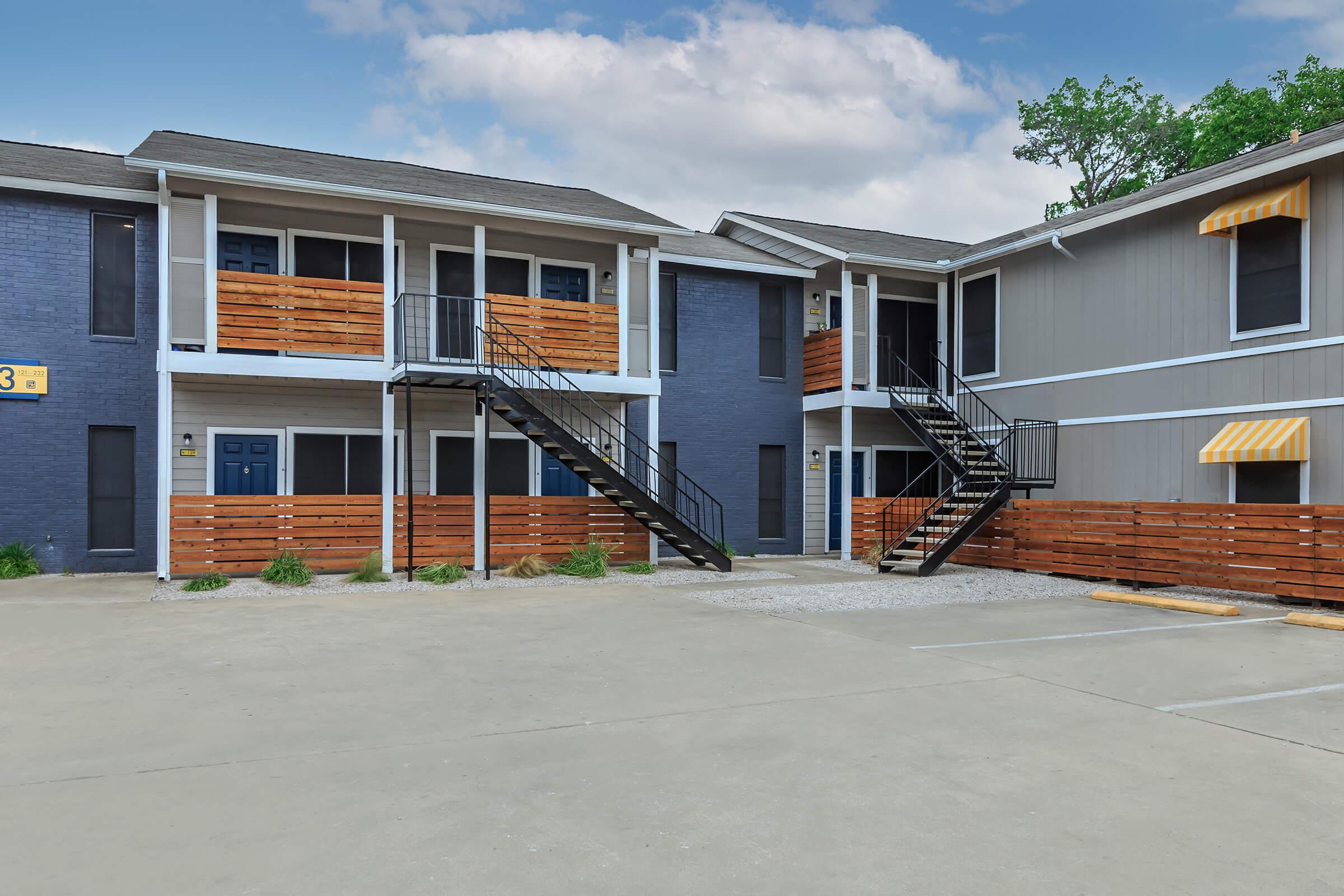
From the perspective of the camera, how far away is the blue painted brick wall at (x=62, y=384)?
45.0ft

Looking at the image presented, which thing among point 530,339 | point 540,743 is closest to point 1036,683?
point 540,743

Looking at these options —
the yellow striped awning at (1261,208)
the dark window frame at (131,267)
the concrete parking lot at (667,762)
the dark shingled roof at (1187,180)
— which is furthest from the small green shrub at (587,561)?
the yellow striped awning at (1261,208)

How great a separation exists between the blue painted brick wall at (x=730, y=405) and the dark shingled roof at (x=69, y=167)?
351 inches

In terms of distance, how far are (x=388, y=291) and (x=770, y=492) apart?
8.36 meters

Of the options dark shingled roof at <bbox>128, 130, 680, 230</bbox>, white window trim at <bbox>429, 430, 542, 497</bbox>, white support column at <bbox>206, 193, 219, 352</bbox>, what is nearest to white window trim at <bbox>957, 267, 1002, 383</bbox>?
dark shingled roof at <bbox>128, 130, 680, 230</bbox>

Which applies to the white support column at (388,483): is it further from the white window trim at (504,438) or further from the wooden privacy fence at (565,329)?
the wooden privacy fence at (565,329)

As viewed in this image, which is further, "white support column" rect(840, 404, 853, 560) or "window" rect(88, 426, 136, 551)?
"white support column" rect(840, 404, 853, 560)

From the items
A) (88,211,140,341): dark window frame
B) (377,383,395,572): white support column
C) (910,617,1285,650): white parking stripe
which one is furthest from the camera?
(88,211,140,341): dark window frame

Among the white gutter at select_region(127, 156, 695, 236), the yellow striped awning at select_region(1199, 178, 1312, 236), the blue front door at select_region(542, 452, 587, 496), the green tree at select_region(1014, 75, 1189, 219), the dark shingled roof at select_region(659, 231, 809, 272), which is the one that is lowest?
the blue front door at select_region(542, 452, 587, 496)

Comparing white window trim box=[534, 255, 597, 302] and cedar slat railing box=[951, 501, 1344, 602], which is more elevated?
white window trim box=[534, 255, 597, 302]

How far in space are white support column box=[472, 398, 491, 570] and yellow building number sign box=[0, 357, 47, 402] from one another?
6.36 meters

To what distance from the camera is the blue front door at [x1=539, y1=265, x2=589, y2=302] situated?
16.4 meters

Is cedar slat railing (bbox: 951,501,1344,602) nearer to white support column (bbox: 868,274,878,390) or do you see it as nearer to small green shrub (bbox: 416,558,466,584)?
white support column (bbox: 868,274,878,390)

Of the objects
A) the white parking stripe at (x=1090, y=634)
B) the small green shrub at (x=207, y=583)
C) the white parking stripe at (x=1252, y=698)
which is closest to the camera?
the white parking stripe at (x=1252, y=698)
